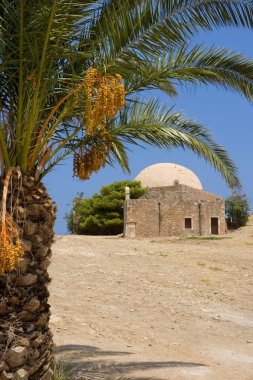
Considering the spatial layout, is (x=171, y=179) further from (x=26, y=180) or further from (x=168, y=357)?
(x=26, y=180)

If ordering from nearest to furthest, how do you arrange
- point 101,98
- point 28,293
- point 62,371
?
1. point 101,98
2. point 28,293
3. point 62,371

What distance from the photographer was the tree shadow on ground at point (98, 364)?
6370 millimetres

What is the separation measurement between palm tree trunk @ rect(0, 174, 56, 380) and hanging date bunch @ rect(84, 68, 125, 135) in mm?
899

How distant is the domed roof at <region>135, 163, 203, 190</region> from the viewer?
3844cm

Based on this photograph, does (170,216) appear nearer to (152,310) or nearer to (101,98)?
(152,310)

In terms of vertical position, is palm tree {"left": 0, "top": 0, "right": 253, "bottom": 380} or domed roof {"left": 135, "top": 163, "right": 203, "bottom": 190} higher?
domed roof {"left": 135, "top": 163, "right": 203, "bottom": 190}

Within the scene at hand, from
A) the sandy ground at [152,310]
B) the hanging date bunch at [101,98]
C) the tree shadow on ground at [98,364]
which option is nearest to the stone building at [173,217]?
the sandy ground at [152,310]

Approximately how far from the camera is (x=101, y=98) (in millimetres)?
4418

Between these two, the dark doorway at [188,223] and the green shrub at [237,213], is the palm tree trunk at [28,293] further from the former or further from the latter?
the green shrub at [237,213]

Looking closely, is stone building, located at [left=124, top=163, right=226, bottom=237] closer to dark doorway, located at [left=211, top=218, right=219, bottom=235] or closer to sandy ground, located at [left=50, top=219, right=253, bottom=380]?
dark doorway, located at [left=211, top=218, right=219, bottom=235]

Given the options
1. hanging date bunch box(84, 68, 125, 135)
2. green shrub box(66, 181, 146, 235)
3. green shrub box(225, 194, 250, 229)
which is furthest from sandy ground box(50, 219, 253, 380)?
green shrub box(225, 194, 250, 229)

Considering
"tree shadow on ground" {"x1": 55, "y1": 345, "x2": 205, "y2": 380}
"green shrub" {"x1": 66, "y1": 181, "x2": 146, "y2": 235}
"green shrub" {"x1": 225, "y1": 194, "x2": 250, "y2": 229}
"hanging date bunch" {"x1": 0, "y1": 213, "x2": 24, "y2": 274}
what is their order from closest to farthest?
"hanging date bunch" {"x1": 0, "y1": 213, "x2": 24, "y2": 274} → "tree shadow on ground" {"x1": 55, "y1": 345, "x2": 205, "y2": 380} → "green shrub" {"x1": 66, "y1": 181, "x2": 146, "y2": 235} → "green shrub" {"x1": 225, "y1": 194, "x2": 250, "y2": 229}

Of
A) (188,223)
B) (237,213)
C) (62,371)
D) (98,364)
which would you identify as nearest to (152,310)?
(98,364)

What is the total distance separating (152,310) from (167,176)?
2702 centimetres
